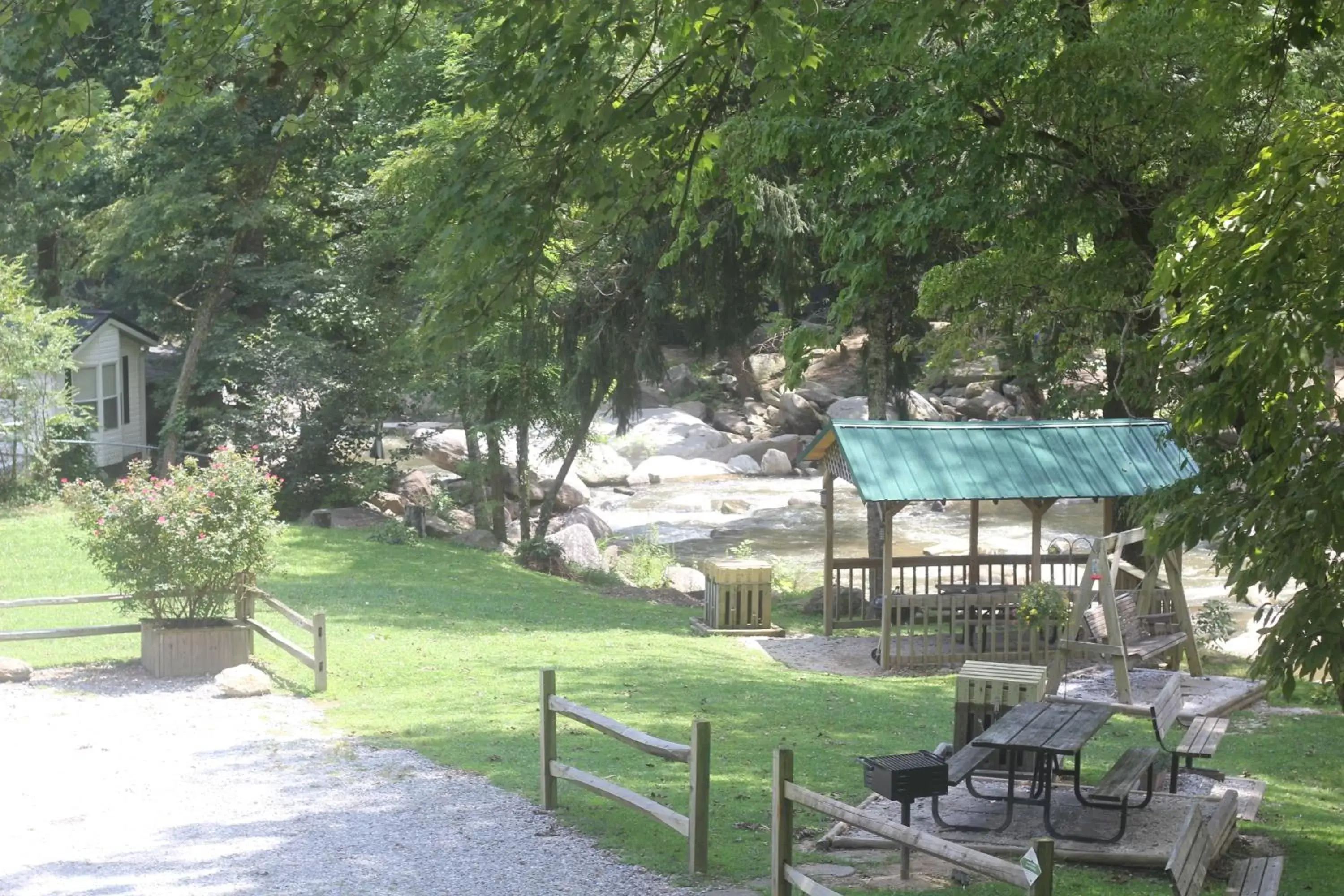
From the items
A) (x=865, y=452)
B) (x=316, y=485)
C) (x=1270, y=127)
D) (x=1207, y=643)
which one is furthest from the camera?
(x=316, y=485)

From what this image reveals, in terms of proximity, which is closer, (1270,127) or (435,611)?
(1270,127)

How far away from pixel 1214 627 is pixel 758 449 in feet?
89.0

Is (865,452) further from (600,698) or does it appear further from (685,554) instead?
(685,554)

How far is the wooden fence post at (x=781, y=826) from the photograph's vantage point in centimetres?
730

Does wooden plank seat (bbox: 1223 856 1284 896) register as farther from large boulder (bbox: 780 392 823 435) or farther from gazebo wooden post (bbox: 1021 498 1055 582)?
large boulder (bbox: 780 392 823 435)

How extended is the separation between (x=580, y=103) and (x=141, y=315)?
107 feet

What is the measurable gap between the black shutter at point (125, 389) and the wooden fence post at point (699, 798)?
97.6 feet

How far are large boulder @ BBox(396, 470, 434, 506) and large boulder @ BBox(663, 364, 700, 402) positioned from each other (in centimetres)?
1873

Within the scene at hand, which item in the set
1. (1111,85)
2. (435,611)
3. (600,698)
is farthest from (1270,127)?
(435,611)

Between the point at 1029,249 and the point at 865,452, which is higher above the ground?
the point at 1029,249

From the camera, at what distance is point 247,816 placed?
9562 millimetres

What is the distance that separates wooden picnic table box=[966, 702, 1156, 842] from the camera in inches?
324

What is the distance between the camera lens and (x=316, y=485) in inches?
1201

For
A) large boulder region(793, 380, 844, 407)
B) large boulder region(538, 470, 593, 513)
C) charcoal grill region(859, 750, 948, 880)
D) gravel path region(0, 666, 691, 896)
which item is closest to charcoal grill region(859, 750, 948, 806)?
charcoal grill region(859, 750, 948, 880)
